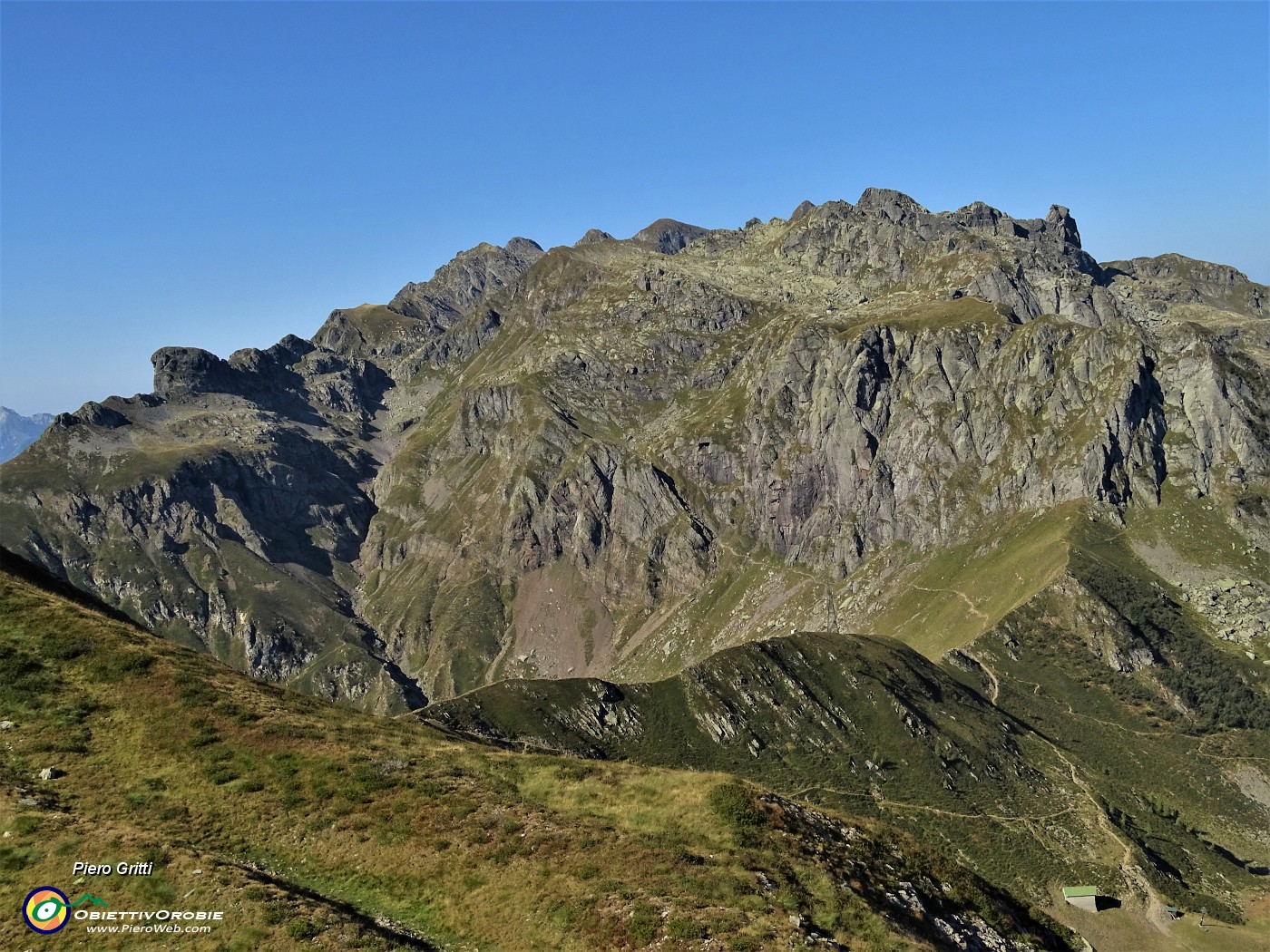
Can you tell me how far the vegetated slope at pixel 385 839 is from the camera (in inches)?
1679

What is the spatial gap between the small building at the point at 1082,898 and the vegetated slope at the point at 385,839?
13044 centimetres

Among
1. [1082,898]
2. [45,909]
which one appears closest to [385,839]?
[45,909]

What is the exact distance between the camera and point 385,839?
5078 cm

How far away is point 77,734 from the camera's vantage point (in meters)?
56.9

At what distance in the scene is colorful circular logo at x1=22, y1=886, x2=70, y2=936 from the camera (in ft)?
131

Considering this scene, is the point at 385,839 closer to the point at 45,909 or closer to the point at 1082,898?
the point at 45,909

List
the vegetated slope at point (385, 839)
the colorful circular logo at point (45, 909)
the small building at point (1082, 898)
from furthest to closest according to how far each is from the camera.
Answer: the small building at point (1082, 898) < the vegetated slope at point (385, 839) < the colorful circular logo at point (45, 909)

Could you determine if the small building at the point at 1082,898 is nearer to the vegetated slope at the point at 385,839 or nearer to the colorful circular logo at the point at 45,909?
the vegetated slope at the point at 385,839

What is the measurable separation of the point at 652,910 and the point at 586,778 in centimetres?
1933

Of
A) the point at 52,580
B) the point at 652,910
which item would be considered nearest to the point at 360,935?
the point at 652,910

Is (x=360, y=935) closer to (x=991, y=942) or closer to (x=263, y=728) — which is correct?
(x=263, y=728)

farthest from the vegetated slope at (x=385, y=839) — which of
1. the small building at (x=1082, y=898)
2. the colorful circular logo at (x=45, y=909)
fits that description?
the small building at (x=1082, y=898)

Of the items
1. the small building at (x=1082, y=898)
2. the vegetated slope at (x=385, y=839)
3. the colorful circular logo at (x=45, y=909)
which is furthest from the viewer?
the small building at (x=1082, y=898)

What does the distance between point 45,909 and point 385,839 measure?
16.6 metres
